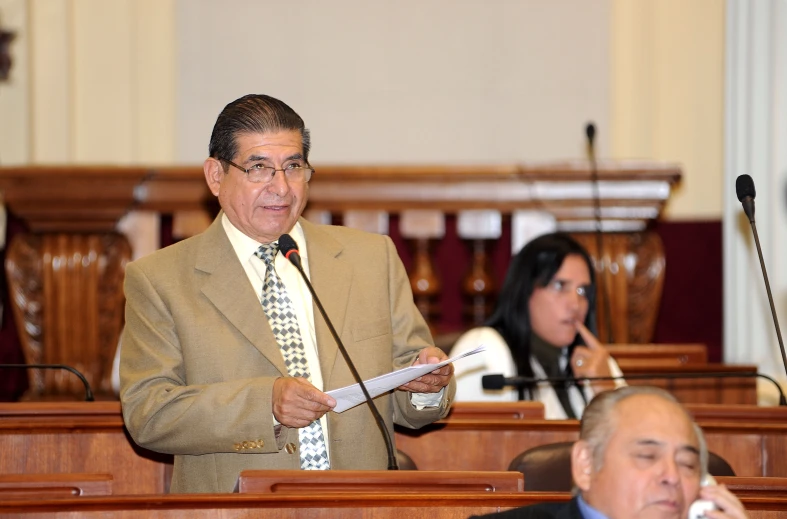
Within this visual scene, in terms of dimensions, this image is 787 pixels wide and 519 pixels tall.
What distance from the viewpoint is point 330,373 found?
3.01 metres

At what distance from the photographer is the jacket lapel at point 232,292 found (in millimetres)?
2992

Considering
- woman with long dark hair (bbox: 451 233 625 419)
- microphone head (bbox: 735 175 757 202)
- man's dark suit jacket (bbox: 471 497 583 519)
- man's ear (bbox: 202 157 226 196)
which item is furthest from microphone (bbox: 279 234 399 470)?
woman with long dark hair (bbox: 451 233 625 419)

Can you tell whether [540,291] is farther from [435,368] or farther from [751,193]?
[435,368]

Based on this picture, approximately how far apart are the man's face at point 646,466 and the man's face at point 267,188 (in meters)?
1.07

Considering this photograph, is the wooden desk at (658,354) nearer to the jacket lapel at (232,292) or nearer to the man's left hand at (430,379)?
the man's left hand at (430,379)

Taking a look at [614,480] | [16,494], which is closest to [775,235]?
[614,480]

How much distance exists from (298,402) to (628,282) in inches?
121

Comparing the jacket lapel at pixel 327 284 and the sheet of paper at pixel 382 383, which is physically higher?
the jacket lapel at pixel 327 284

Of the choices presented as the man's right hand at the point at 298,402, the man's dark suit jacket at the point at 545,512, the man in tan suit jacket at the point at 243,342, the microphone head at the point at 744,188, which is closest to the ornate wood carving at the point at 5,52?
the man in tan suit jacket at the point at 243,342

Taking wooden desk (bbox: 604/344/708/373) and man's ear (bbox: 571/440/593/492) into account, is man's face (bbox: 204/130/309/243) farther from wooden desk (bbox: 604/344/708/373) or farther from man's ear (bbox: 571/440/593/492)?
wooden desk (bbox: 604/344/708/373)

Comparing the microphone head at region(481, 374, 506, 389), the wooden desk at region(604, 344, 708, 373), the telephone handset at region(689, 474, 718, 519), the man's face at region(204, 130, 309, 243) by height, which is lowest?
the telephone handset at region(689, 474, 718, 519)

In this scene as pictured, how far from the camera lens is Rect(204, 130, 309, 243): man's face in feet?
9.86

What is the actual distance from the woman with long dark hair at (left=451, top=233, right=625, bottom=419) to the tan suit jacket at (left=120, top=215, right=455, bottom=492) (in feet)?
4.39

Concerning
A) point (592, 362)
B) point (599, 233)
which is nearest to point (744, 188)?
point (592, 362)
